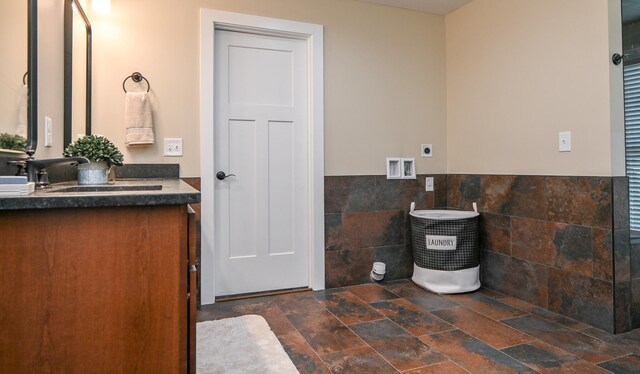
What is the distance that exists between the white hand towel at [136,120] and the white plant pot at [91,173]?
63 cm

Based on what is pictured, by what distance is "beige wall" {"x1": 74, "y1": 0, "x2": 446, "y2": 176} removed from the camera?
8.32 ft

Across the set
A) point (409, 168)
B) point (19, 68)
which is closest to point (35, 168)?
point (19, 68)

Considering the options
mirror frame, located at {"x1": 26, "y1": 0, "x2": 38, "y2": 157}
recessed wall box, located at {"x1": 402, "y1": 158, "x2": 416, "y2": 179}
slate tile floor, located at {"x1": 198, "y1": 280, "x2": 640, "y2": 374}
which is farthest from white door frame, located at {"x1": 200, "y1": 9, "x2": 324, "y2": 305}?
mirror frame, located at {"x1": 26, "y1": 0, "x2": 38, "y2": 157}

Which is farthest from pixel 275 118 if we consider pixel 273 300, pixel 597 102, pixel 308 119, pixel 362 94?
pixel 597 102

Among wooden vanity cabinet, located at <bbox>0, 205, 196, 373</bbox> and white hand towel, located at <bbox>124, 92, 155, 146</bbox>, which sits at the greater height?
white hand towel, located at <bbox>124, 92, 155, 146</bbox>

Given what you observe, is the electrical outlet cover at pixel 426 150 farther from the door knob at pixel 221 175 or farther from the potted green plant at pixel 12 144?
the potted green plant at pixel 12 144

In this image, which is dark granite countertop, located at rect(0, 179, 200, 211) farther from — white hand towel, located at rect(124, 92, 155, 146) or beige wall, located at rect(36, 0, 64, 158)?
white hand towel, located at rect(124, 92, 155, 146)

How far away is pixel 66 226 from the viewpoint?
96 centimetres

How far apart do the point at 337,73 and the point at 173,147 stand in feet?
4.51

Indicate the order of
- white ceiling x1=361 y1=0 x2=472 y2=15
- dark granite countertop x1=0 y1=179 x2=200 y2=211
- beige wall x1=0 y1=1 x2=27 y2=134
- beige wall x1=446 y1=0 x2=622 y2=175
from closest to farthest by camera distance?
dark granite countertop x1=0 y1=179 x2=200 y2=211 → beige wall x1=0 y1=1 x2=27 y2=134 → beige wall x1=446 y1=0 x2=622 y2=175 → white ceiling x1=361 y1=0 x2=472 y2=15

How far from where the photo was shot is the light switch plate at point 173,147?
8.66 feet

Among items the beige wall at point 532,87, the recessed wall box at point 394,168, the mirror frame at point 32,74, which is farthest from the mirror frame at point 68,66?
the beige wall at point 532,87

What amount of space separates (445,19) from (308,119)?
1617mm

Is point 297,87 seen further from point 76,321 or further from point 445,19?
point 76,321
